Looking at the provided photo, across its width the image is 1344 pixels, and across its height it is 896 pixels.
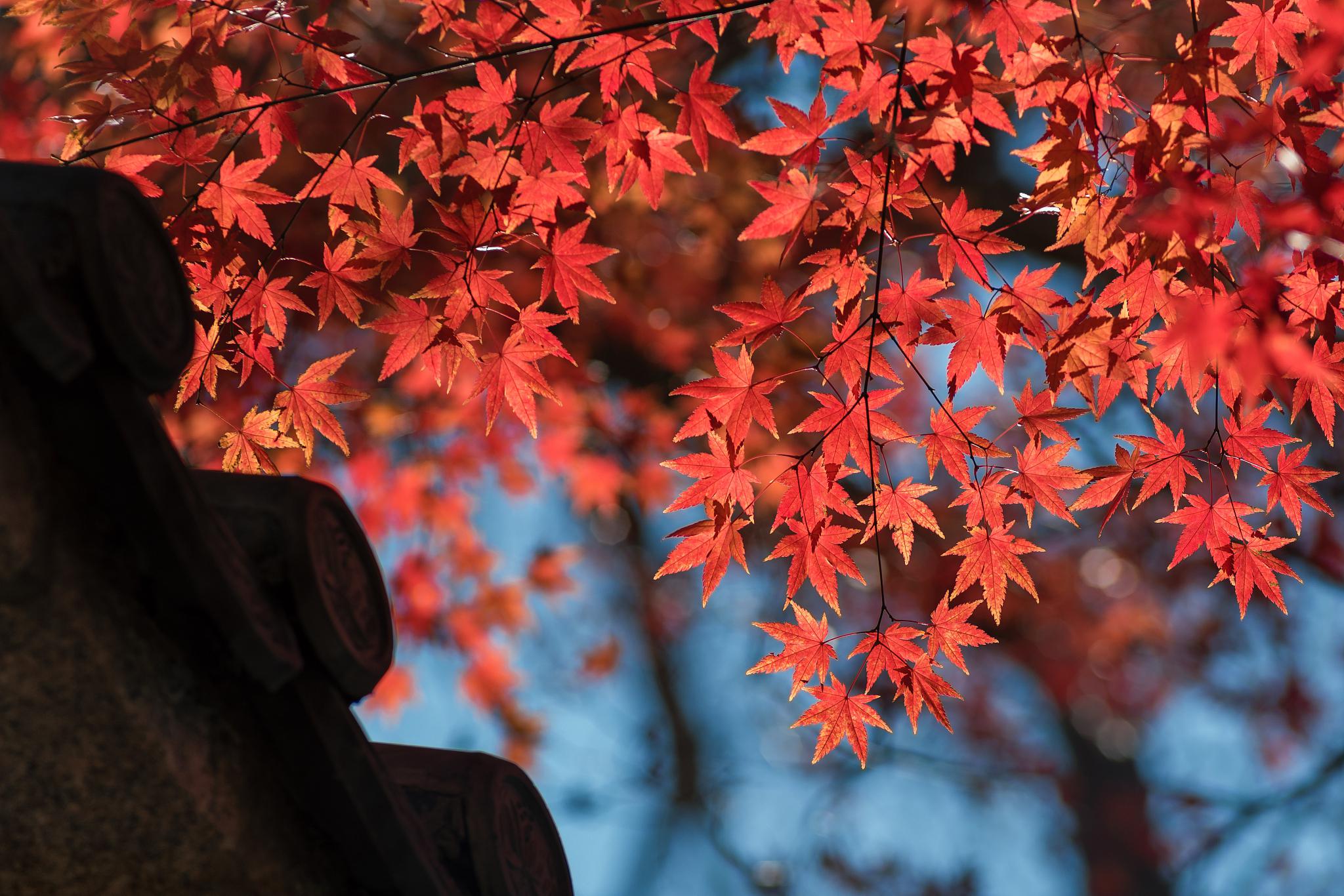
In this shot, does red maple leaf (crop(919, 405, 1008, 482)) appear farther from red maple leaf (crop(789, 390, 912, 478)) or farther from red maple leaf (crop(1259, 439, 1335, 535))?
red maple leaf (crop(1259, 439, 1335, 535))

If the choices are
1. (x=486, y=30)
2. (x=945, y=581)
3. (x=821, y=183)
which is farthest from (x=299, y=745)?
(x=945, y=581)

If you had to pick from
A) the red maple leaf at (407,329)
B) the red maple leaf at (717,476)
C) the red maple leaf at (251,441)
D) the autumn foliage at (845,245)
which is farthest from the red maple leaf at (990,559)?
the red maple leaf at (251,441)

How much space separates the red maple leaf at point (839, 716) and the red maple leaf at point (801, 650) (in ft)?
0.13

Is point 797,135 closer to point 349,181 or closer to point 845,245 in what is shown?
point 845,245

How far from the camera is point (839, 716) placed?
2318 millimetres

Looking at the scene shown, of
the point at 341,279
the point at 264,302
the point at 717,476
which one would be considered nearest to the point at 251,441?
the point at 264,302

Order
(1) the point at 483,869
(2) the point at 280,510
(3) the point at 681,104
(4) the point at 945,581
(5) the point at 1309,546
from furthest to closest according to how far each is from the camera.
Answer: (4) the point at 945,581 → (5) the point at 1309,546 → (3) the point at 681,104 → (1) the point at 483,869 → (2) the point at 280,510

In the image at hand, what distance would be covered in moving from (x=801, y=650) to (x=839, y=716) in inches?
7.2

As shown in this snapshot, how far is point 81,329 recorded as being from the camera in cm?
109

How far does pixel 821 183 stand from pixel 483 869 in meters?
1.54

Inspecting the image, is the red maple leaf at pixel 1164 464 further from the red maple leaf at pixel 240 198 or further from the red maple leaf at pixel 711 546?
the red maple leaf at pixel 240 198

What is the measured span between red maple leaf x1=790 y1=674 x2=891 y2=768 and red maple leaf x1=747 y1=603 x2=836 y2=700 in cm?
4

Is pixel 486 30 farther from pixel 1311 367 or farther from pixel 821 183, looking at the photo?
pixel 1311 367

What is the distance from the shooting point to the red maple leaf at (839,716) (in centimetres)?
229
